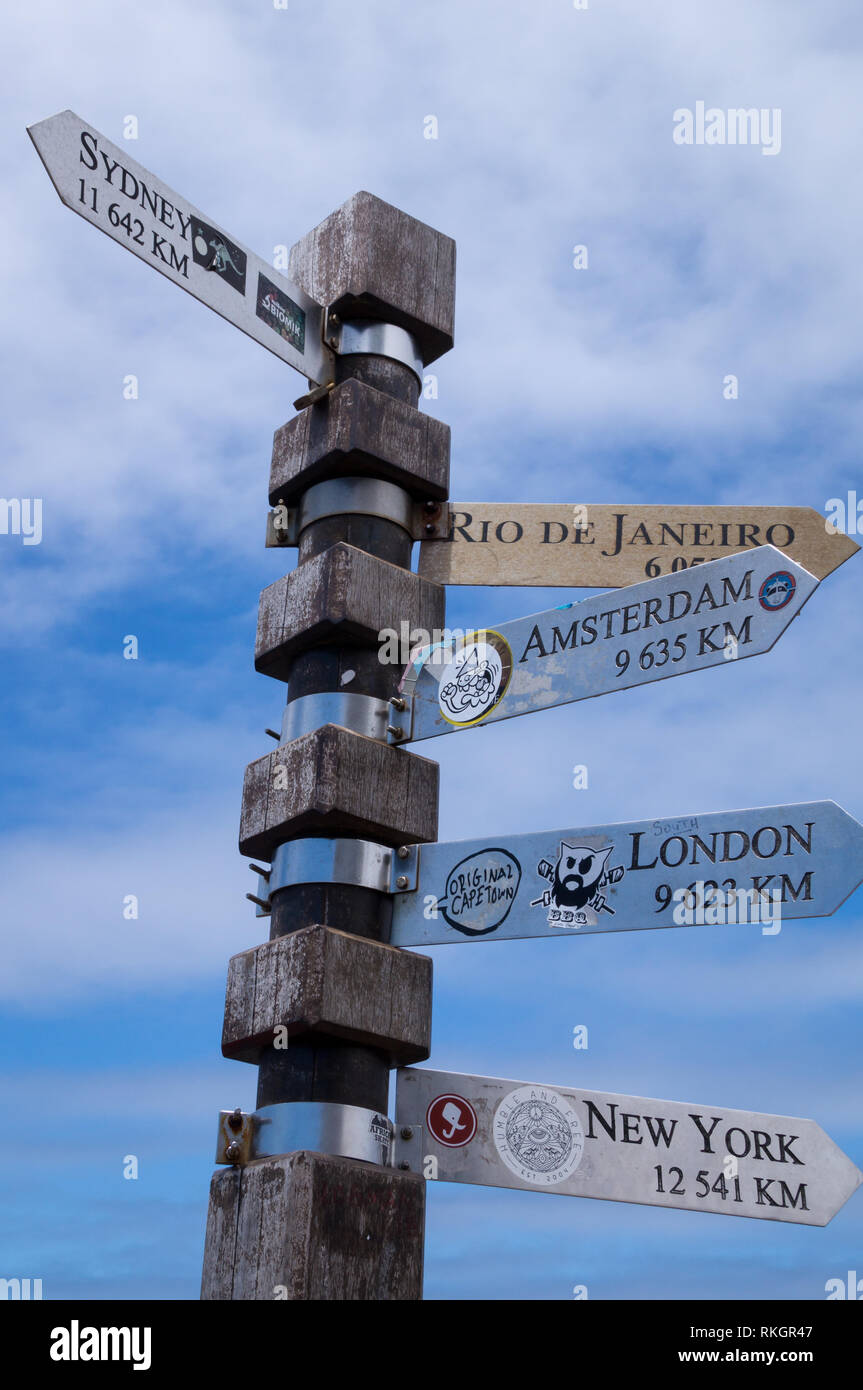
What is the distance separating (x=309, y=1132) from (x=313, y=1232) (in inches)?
12.6

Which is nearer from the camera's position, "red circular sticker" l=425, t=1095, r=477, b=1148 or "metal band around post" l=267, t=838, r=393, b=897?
"red circular sticker" l=425, t=1095, r=477, b=1148

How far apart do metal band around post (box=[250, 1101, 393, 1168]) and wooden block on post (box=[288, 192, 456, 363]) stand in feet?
8.70

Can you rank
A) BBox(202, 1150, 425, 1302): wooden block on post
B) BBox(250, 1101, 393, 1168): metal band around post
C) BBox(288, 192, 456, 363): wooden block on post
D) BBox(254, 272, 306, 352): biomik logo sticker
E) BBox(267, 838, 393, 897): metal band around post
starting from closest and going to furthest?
BBox(202, 1150, 425, 1302): wooden block on post < BBox(250, 1101, 393, 1168): metal band around post < BBox(267, 838, 393, 897): metal band around post < BBox(254, 272, 306, 352): biomik logo sticker < BBox(288, 192, 456, 363): wooden block on post

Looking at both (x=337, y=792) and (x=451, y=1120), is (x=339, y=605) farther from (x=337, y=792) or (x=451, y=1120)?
(x=451, y=1120)

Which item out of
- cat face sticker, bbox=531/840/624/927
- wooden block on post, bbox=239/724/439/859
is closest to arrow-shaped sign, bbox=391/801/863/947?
cat face sticker, bbox=531/840/624/927

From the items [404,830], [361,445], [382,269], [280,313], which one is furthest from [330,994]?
[382,269]

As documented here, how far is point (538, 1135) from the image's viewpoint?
3930 millimetres

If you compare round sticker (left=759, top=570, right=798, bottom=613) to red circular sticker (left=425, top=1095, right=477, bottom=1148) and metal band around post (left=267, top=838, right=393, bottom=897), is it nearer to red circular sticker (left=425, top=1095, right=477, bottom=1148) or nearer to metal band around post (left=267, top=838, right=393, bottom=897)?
metal band around post (left=267, top=838, right=393, bottom=897)

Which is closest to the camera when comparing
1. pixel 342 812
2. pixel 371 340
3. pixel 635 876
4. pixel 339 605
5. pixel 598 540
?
pixel 635 876

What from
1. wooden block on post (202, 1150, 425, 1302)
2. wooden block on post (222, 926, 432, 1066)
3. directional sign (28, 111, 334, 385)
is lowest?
wooden block on post (202, 1150, 425, 1302)

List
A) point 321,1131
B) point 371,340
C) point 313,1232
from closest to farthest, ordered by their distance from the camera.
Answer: point 313,1232
point 321,1131
point 371,340

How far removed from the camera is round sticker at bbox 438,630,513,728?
4.41m
